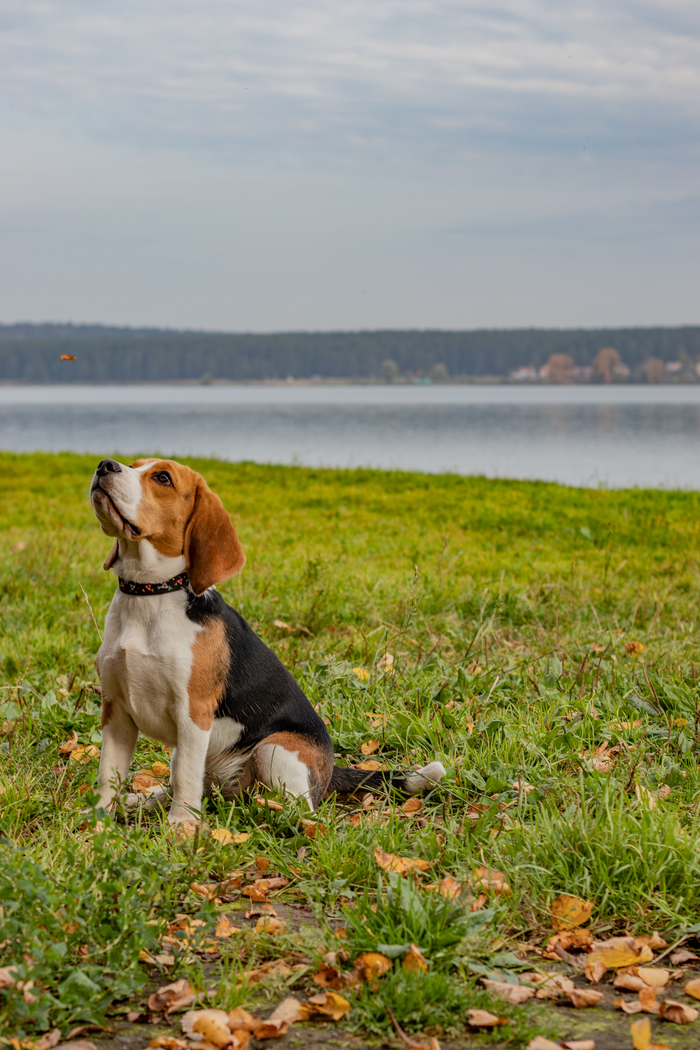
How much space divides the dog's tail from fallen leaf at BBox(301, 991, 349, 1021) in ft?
4.59

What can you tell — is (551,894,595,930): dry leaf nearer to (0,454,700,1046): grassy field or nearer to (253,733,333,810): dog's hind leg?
(0,454,700,1046): grassy field

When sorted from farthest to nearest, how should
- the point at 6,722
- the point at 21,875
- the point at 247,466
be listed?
1. the point at 247,466
2. the point at 6,722
3. the point at 21,875

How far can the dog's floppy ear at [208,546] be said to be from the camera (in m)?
3.45

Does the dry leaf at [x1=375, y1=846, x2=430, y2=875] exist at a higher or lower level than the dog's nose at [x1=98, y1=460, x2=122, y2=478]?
lower

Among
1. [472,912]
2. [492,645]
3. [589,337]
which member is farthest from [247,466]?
[589,337]

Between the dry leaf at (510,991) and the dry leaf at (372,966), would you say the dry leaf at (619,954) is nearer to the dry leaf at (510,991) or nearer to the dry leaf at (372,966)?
the dry leaf at (510,991)

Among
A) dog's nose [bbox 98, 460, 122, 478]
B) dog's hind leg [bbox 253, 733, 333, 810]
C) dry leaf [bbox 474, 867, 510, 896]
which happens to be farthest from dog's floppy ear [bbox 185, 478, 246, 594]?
dry leaf [bbox 474, 867, 510, 896]

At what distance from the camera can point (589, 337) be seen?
95.4 metres

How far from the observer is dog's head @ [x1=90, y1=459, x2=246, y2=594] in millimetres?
3266

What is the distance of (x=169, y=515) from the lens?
343 cm

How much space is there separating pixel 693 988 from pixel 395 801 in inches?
64.1

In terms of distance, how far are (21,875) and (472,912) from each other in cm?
148

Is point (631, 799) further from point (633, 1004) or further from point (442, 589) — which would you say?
point (442, 589)

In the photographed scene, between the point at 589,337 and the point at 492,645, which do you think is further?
the point at 589,337
